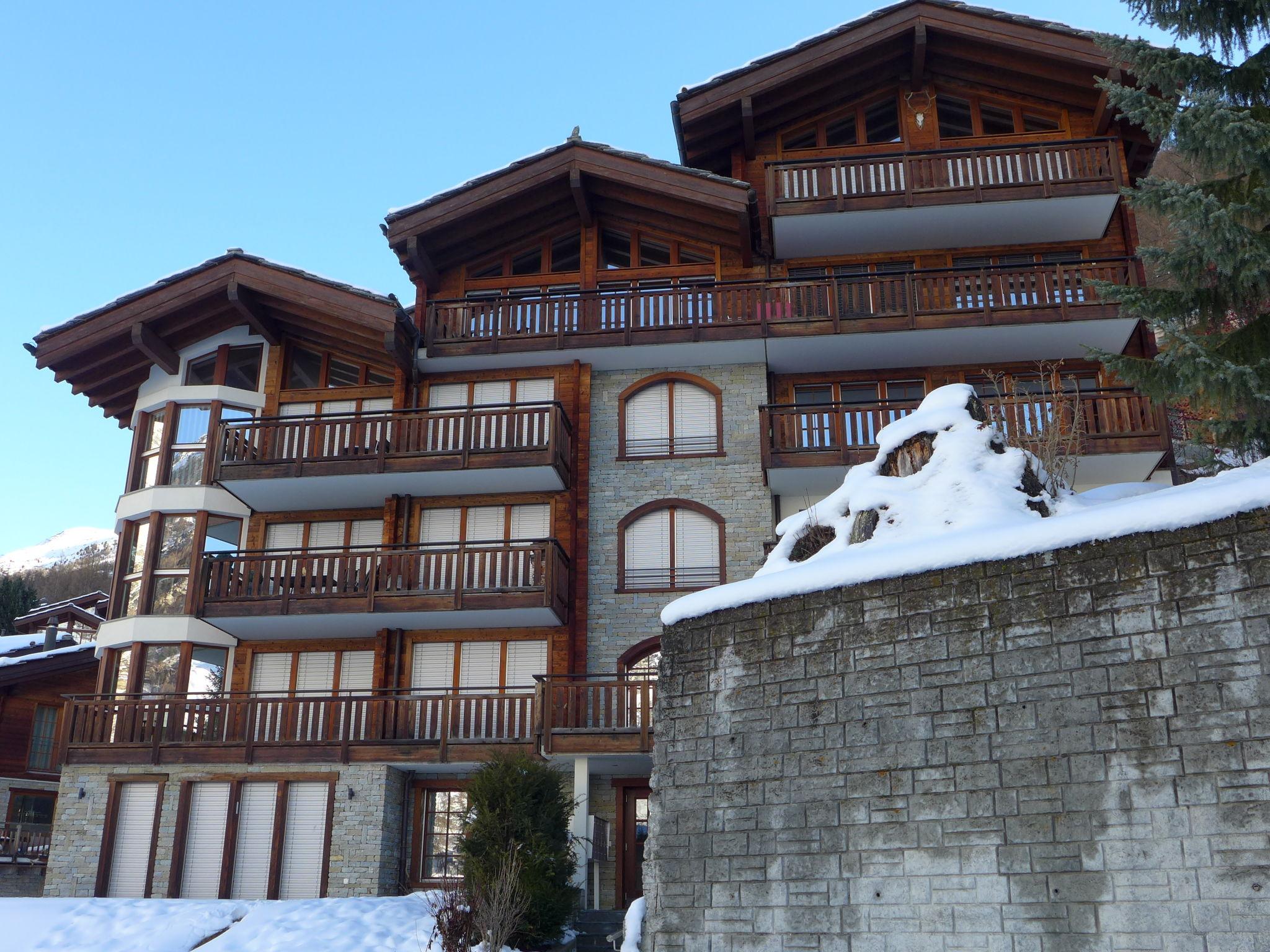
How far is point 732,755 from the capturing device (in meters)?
9.70

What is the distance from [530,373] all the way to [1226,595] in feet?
49.8

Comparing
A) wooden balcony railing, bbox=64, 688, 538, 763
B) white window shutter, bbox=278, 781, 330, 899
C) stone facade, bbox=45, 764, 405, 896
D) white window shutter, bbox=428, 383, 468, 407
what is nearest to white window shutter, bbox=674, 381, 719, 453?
white window shutter, bbox=428, 383, 468, 407

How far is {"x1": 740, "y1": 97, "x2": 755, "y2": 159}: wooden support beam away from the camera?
21.5 metres

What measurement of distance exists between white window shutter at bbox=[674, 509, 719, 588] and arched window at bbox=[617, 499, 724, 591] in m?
0.01

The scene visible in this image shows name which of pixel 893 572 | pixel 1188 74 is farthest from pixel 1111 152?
pixel 893 572

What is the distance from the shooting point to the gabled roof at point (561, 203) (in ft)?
68.3

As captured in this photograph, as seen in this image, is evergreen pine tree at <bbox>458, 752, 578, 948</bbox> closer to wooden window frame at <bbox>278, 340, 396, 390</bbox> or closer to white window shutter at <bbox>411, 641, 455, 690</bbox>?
white window shutter at <bbox>411, 641, 455, 690</bbox>

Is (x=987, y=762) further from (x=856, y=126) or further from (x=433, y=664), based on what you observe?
(x=856, y=126)

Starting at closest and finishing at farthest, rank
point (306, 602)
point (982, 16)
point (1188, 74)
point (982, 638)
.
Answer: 1. point (982, 638)
2. point (1188, 74)
3. point (306, 602)
4. point (982, 16)

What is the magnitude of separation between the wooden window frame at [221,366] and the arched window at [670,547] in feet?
25.1

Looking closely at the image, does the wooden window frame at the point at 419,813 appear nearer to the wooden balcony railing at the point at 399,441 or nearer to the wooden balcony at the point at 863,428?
the wooden balcony railing at the point at 399,441

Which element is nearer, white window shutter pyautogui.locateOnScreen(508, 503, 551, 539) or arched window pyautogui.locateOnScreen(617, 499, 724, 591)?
arched window pyautogui.locateOnScreen(617, 499, 724, 591)

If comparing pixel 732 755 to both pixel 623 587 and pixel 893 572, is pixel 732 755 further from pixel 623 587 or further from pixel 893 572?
pixel 623 587

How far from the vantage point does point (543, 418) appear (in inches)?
779
